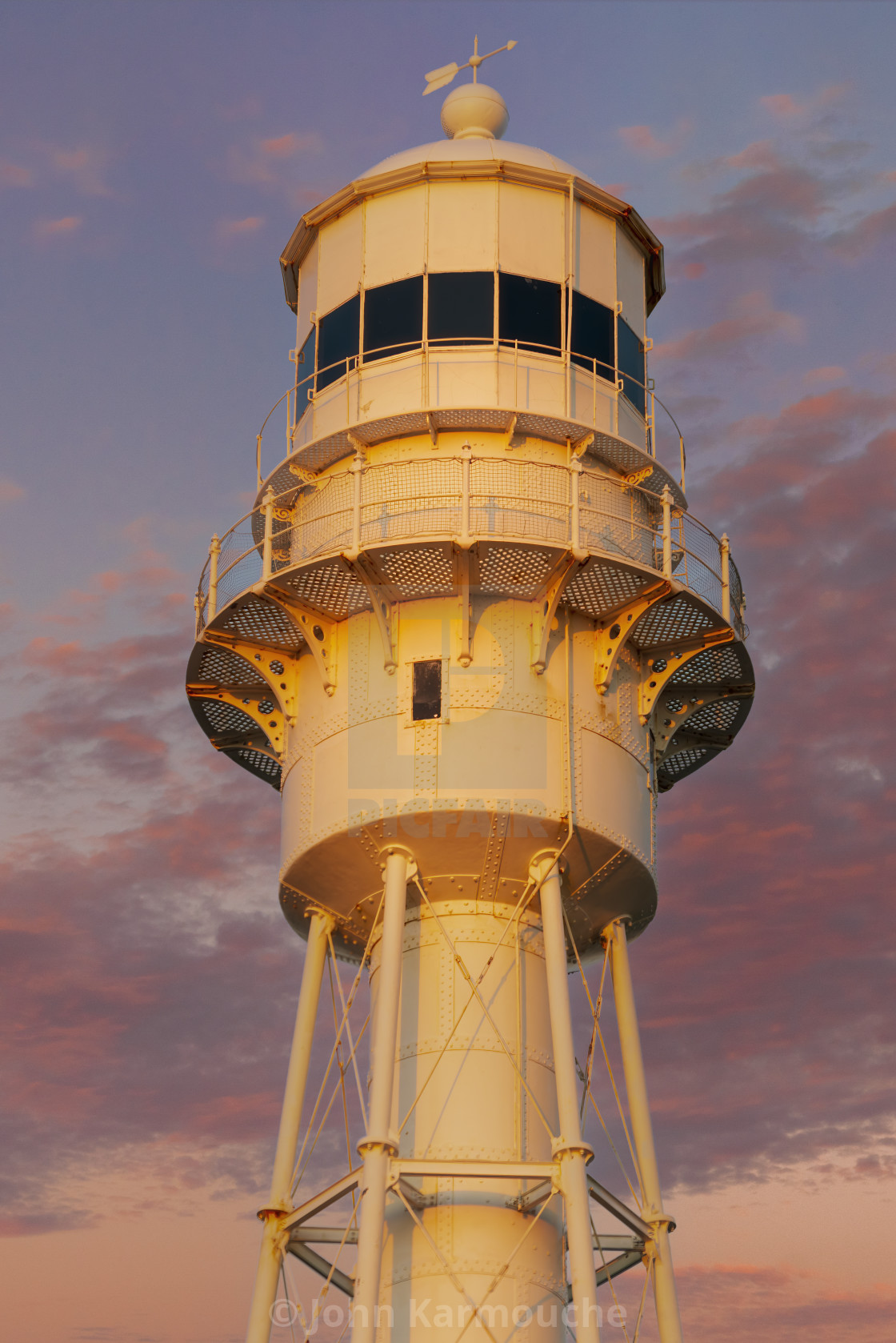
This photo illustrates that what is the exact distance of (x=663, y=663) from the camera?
30.8m

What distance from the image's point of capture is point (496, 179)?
3162cm

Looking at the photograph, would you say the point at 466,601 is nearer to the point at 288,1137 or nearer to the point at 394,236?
the point at 394,236

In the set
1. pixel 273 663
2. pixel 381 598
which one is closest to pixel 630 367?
pixel 381 598

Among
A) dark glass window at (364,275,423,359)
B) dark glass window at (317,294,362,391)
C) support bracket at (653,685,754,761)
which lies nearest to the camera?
dark glass window at (364,275,423,359)

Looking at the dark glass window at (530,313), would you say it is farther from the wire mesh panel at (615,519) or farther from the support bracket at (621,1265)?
the support bracket at (621,1265)

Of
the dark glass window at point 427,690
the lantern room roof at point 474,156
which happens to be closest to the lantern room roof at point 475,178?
the lantern room roof at point 474,156

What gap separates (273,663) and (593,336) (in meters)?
7.68

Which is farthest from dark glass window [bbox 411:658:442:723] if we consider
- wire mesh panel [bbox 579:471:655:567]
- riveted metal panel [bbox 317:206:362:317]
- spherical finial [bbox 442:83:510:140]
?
spherical finial [bbox 442:83:510:140]

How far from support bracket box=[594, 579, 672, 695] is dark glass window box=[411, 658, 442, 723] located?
8.52 feet

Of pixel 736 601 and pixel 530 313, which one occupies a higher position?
pixel 530 313

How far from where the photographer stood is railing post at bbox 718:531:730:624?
→ 29969 mm

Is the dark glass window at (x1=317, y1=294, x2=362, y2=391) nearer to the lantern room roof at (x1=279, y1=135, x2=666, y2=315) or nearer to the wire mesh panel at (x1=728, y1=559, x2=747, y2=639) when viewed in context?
the lantern room roof at (x1=279, y1=135, x2=666, y2=315)

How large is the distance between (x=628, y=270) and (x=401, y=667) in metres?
8.94

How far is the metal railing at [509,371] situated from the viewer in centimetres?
3039
